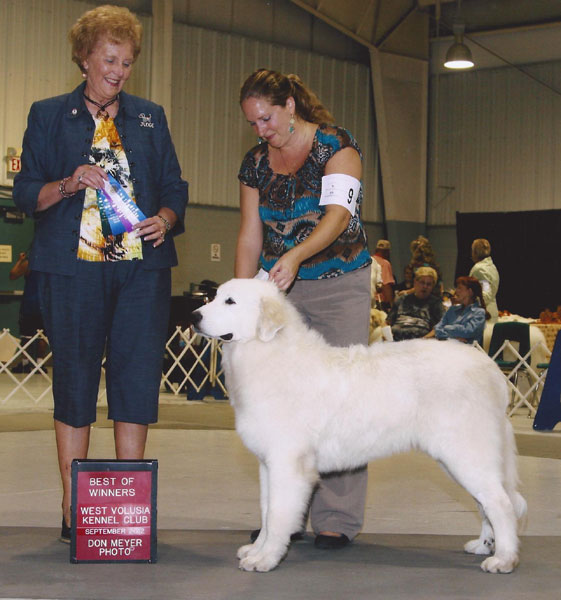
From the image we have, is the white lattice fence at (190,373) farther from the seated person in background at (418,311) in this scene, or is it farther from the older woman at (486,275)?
the older woman at (486,275)

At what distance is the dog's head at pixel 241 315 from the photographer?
293 cm

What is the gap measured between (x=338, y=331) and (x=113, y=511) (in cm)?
100

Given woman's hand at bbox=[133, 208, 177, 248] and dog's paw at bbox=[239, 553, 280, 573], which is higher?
woman's hand at bbox=[133, 208, 177, 248]

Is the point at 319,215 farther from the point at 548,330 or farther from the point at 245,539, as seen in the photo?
the point at 548,330

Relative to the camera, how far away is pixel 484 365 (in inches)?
120

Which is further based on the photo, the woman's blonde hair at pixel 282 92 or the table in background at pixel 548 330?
the table in background at pixel 548 330

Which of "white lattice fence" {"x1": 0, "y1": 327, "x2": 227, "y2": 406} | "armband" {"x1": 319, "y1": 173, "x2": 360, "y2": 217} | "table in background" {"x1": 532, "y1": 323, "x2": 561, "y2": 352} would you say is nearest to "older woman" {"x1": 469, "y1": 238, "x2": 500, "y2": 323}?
"table in background" {"x1": 532, "y1": 323, "x2": 561, "y2": 352}

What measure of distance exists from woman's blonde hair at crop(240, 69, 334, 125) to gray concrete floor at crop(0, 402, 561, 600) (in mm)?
1523

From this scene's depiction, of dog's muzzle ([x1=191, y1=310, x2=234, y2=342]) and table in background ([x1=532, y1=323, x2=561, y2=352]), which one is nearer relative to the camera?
dog's muzzle ([x1=191, y1=310, x2=234, y2=342])

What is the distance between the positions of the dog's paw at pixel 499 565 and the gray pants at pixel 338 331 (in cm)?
59

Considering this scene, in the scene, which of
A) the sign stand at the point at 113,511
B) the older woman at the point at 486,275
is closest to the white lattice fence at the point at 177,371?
the older woman at the point at 486,275

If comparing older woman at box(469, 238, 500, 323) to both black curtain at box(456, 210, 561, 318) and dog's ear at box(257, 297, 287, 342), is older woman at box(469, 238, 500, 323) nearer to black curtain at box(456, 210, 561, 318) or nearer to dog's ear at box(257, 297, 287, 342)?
black curtain at box(456, 210, 561, 318)

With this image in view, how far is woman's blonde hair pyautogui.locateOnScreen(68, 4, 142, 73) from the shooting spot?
3.08 meters

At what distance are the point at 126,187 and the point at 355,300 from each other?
895mm
